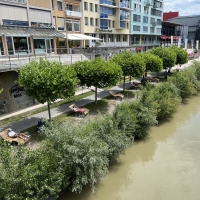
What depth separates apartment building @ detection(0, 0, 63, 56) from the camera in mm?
25578

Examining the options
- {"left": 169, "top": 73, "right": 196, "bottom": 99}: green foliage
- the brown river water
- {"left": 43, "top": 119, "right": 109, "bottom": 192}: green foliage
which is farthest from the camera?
{"left": 169, "top": 73, "right": 196, "bottom": 99}: green foliage

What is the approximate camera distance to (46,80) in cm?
1362

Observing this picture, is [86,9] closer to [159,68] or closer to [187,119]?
[159,68]

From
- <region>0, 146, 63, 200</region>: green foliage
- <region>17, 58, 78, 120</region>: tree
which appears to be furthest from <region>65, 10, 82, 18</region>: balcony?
<region>0, 146, 63, 200</region>: green foliage

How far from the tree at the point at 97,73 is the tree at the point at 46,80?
3.75 metres

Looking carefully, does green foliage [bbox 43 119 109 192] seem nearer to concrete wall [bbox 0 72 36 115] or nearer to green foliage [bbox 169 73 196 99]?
concrete wall [bbox 0 72 36 115]

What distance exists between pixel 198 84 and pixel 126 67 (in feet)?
34.2

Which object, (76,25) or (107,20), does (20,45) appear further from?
(107,20)

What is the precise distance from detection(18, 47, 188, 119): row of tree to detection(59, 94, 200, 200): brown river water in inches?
238

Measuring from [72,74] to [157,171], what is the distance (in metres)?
8.75

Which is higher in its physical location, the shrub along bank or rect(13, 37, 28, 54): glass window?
rect(13, 37, 28, 54): glass window

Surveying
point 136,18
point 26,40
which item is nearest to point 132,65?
point 26,40

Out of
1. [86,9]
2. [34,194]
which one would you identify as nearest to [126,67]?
[34,194]

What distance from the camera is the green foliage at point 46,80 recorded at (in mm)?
13695
